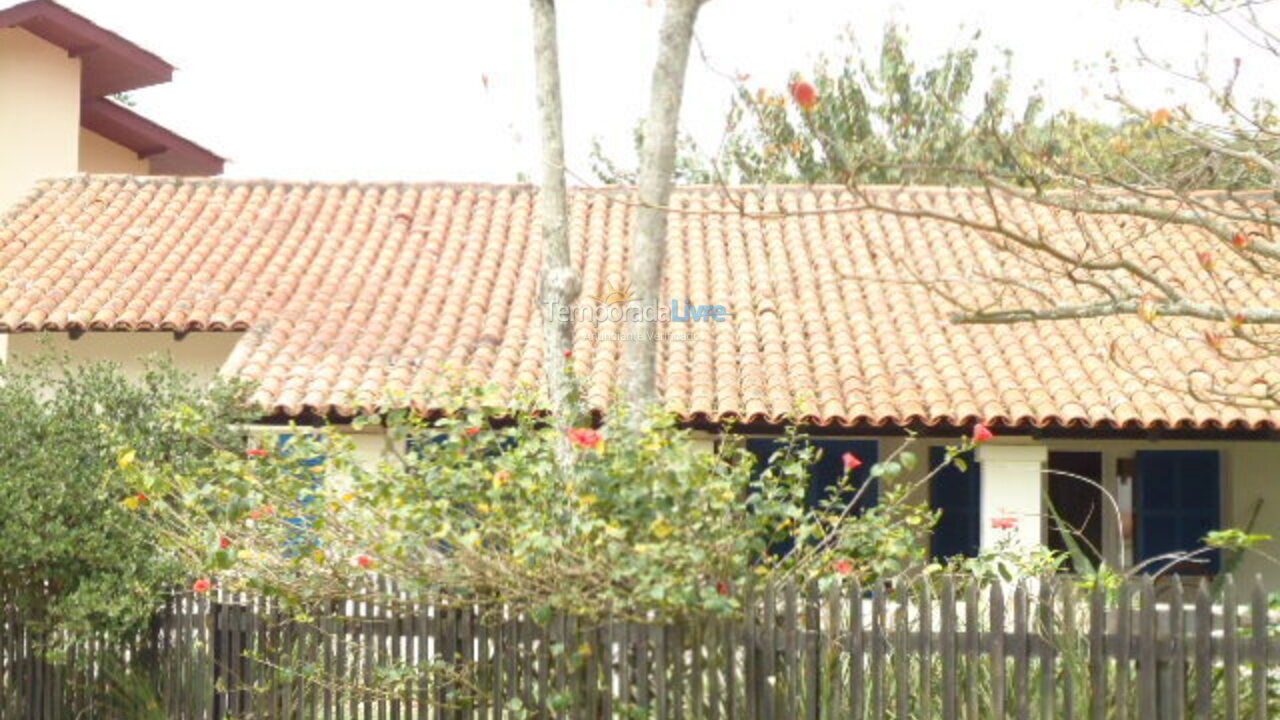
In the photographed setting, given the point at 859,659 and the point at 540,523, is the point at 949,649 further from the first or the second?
the point at 540,523

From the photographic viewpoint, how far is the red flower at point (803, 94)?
5.90 metres

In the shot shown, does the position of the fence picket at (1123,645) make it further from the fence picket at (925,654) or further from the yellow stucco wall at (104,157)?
the yellow stucco wall at (104,157)

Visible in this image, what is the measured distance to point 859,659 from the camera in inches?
287

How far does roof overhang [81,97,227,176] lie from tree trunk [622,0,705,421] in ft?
44.9

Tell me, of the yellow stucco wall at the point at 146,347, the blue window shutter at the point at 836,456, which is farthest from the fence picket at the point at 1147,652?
the yellow stucco wall at the point at 146,347

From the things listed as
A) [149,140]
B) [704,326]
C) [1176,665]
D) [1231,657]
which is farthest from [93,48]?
[1231,657]

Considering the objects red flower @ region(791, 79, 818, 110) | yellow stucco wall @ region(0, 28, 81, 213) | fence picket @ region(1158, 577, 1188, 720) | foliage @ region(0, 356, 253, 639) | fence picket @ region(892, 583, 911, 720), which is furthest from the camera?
yellow stucco wall @ region(0, 28, 81, 213)

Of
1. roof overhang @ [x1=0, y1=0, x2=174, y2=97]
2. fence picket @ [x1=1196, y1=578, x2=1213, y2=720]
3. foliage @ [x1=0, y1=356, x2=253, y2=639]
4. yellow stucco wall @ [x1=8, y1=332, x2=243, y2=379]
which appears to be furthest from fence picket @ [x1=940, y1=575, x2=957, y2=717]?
roof overhang @ [x1=0, y1=0, x2=174, y2=97]

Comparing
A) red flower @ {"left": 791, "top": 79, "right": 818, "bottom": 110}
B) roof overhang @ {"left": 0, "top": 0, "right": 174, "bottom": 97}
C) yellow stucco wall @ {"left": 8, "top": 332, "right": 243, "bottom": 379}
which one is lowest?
yellow stucco wall @ {"left": 8, "top": 332, "right": 243, "bottom": 379}

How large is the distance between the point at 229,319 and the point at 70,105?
19.0 ft

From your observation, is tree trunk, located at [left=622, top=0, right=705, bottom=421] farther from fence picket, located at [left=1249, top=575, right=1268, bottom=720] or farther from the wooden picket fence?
fence picket, located at [left=1249, top=575, right=1268, bottom=720]

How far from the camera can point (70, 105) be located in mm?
19750

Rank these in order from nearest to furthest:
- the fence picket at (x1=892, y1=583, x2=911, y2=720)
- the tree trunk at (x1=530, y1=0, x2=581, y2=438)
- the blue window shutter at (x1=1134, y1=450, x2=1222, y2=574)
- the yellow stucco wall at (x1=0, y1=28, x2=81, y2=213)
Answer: the fence picket at (x1=892, y1=583, x2=911, y2=720)
the tree trunk at (x1=530, y1=0, x2=581, y2=438)
the blue window shutter at (x1=1134, y1=450, x2=1222, y2=574)
the yellow stucco wall at (x1=0, y1=28, x2=81, y2=213)

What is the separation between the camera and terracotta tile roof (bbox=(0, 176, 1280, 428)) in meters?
14.2
